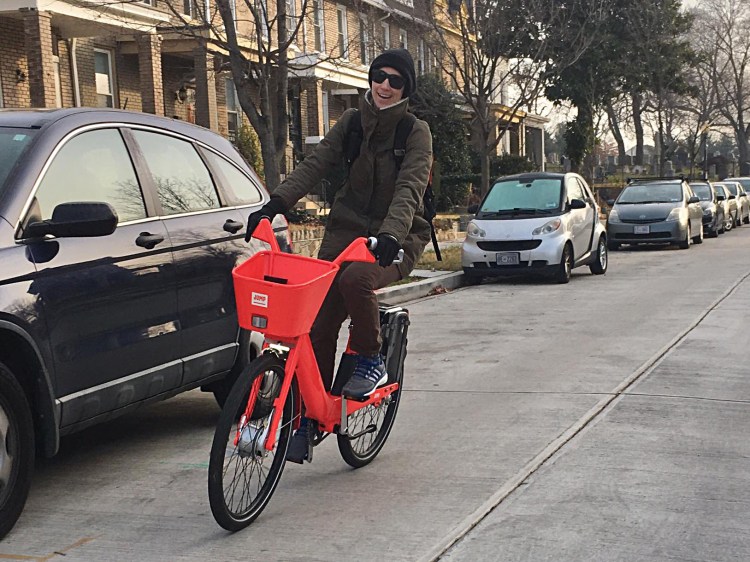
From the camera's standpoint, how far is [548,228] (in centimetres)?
1536

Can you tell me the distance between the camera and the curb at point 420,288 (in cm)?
1378

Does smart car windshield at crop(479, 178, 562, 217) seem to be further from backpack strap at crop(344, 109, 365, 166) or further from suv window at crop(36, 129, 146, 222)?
suv window at crop(36, 129, 146, 222)

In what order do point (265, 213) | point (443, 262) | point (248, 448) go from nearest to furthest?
point (248, 448) < point (265, 213) < point (443, 262)

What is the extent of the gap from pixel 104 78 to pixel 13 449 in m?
20.6

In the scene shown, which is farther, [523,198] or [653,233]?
[653,233]

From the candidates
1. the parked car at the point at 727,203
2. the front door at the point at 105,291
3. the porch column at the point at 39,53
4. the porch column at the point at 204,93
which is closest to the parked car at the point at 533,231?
the porch column at the point at 39,53

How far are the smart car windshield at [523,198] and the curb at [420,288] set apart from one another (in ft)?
3.85

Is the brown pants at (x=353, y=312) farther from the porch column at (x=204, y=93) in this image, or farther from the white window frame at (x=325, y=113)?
the white window frame at (x=325, y=113)

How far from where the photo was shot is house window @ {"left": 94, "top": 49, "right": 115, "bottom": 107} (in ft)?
76.6

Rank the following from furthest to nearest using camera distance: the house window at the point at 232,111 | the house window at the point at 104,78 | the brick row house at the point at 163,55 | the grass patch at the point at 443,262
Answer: the house window at the point at 232,111, the house window at the point at 104,78, the brick row house at the point at 163,55, the grass patch at the point at 443,262

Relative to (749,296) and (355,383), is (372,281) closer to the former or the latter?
(355,383)

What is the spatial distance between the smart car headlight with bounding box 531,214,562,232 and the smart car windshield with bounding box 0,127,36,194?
11119 millimetres

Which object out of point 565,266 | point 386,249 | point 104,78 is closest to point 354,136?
point 386,249

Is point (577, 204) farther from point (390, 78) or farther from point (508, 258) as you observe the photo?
point (390, 78)
